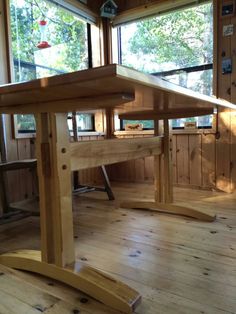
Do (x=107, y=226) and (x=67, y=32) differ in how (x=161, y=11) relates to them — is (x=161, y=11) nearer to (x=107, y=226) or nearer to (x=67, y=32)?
(x=67, y=32)

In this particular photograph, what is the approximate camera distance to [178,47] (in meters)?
2.85

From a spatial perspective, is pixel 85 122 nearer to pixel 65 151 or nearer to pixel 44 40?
pixel 44 40

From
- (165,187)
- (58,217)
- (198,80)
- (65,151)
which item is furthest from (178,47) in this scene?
(58,217)

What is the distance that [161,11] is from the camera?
2.85 meters

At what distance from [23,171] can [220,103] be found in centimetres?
162

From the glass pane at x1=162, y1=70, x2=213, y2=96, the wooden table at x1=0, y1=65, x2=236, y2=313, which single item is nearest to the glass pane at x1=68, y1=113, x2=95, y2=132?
the glass pane at x1=162, y1=70, x2=213, y2=96

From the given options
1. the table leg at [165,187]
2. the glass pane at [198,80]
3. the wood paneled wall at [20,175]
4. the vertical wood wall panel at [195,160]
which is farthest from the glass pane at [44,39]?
the vertical wood wall panel at [195,160]

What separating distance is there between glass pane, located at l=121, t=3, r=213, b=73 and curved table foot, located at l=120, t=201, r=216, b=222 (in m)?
1.53

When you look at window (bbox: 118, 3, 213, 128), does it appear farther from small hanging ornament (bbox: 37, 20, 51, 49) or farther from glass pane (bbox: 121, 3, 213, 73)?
small hanging ornament (bbox: 37, 20, 51, 49)

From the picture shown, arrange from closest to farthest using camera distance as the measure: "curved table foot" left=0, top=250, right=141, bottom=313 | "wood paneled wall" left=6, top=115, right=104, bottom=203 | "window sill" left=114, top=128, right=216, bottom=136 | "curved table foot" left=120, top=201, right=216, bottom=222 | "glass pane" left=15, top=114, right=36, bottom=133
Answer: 1. "curved table foot" left=0, top=250, right=141, bottom=313
2. "curved table foot" left=120, top=201, right=216, bottom=222
3. "wood paneled wall" left=6, top=115, right=104, bottom=203
4. "glass pane" left=15, top=114, right=36, bottom=133
5. "window sill" left=114, top=128, right=216, bottom=136

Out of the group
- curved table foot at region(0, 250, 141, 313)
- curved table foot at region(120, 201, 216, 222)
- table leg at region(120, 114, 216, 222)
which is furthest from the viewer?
table leg at region(120, 114, 216, 222)

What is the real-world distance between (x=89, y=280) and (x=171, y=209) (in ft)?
3.59

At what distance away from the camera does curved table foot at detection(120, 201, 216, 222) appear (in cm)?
181

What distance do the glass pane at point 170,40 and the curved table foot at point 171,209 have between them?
60.2 inches
